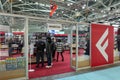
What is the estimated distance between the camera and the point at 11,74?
162 inches

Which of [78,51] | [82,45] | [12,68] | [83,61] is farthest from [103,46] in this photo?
[12,68]

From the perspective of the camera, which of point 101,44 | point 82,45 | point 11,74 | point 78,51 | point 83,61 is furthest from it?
point 82,45

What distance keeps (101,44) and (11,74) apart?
14.7 feet

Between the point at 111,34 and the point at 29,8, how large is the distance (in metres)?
6.24

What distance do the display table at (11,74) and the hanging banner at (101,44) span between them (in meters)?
3.48

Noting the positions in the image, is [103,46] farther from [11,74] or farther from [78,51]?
[11,74]

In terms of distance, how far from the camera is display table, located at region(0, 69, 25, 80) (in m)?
3.98

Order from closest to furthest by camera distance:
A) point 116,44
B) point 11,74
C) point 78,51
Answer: point 11,74, point 78,51, point 116,44

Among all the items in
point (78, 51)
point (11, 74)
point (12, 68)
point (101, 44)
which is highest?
point (101, 44)

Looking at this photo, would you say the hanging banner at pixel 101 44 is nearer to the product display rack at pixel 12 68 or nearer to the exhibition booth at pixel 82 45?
the exhibition booth at pixel 82 45

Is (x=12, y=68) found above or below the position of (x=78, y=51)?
below

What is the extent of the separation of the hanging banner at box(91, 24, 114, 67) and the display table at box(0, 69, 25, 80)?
348cm

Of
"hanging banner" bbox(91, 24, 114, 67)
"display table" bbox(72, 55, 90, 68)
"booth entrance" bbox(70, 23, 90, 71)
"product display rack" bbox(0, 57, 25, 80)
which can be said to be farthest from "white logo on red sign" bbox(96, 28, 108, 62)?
"product display rack" bbox(0, 57, 25, 80)

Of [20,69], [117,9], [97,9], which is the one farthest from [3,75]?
[117,9]
